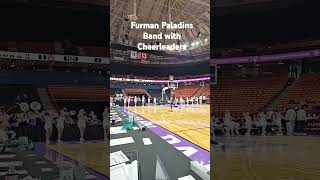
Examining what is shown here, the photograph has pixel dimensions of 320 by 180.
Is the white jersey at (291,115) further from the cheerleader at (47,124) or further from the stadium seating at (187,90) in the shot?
the cheerleader at (47,124)

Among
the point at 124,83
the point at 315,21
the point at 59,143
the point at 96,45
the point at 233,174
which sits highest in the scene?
the point at 315,21

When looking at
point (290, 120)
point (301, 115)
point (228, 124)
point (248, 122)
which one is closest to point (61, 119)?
point (228, 124)

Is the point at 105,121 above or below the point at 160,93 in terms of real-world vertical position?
below

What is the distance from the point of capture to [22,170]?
5270mm

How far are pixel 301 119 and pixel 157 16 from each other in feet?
10.5

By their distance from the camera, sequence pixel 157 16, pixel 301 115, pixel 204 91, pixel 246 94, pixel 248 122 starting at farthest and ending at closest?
pixel 246 94 → pixel 248 122 → pixel 301 115 → pixel 204 91 → pixel 157 16

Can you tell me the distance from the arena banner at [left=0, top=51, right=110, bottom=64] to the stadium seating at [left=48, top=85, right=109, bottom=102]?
0.40 m

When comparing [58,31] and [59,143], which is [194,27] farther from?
[59,143]

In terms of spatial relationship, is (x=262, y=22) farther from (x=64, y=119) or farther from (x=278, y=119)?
(x=64, y=119)

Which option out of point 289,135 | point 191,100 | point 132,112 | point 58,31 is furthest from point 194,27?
point 289,135

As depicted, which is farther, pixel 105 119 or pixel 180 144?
pixel 105 119

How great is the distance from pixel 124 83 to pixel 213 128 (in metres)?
1.77

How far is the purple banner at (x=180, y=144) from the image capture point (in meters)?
5.42

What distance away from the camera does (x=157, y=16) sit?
5.24 m
